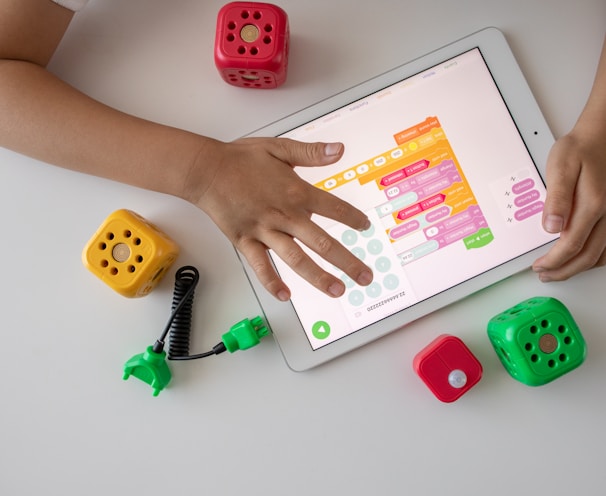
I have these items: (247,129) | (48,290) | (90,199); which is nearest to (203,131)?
(247,129)

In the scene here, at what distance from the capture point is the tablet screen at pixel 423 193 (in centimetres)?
66

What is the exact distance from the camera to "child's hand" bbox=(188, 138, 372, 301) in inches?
23.9

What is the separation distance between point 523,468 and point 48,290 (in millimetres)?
573

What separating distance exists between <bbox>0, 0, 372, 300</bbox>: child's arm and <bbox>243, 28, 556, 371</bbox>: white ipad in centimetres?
5

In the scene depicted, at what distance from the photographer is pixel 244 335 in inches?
25.5

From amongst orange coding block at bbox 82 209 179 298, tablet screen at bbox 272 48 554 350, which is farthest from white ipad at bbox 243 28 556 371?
orange coding block at bbox 82 209 179 298

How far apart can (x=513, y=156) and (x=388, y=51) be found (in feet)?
0.62

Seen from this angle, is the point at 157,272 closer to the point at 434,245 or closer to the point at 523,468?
the point at 434,245

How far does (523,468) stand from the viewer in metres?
0.65

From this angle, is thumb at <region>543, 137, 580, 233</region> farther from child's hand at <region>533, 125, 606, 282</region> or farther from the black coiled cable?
the black coiled cable

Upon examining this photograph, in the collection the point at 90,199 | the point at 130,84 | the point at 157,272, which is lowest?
Result: the point at 157,272

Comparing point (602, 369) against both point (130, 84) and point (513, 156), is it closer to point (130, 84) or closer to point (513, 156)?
point (513, 156)

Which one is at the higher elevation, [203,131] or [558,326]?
[203,131]

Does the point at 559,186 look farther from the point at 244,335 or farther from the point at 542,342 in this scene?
the point at 244,335
